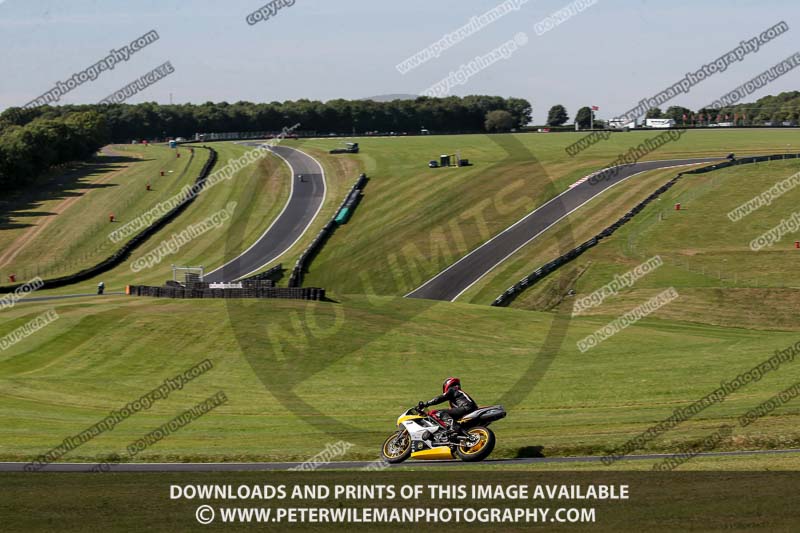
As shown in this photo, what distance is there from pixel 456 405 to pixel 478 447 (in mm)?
1200

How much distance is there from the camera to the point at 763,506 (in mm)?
17531

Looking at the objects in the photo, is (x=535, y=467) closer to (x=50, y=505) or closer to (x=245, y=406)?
(x=50, y=505)

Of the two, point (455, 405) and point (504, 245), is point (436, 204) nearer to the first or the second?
point (504, 245)

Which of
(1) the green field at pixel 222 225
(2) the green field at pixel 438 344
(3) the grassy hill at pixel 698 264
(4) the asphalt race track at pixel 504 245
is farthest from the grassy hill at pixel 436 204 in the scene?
(1) the green field at pixel 222 225

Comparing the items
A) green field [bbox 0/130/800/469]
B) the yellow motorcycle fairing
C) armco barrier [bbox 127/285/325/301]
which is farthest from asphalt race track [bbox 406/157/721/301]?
the yellow motorcycle fairing

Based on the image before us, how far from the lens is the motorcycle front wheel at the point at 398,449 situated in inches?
882

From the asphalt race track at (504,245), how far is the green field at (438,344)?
4.59 ft

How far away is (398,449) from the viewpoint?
22562 millimetres

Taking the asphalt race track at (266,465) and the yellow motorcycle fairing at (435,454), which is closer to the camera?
the asphalt race track at (266,465)

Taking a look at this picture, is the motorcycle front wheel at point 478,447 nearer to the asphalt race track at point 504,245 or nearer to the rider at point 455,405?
the rider at point 455,405

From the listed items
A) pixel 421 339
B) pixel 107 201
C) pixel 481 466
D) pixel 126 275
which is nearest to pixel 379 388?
pixel 421 339

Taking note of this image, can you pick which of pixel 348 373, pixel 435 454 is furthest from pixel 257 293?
pixel 435 454

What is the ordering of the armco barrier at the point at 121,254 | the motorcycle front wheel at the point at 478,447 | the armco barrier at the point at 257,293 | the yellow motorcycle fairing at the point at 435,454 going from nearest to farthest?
the motorcycle front wheel at the point at 478,447, the yellow motorcycle fairing at the point at 435,454, the armco barrier at the point at 257,293, the armco barrier at the point at 121,254

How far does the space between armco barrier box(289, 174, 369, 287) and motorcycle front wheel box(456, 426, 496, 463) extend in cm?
4929
